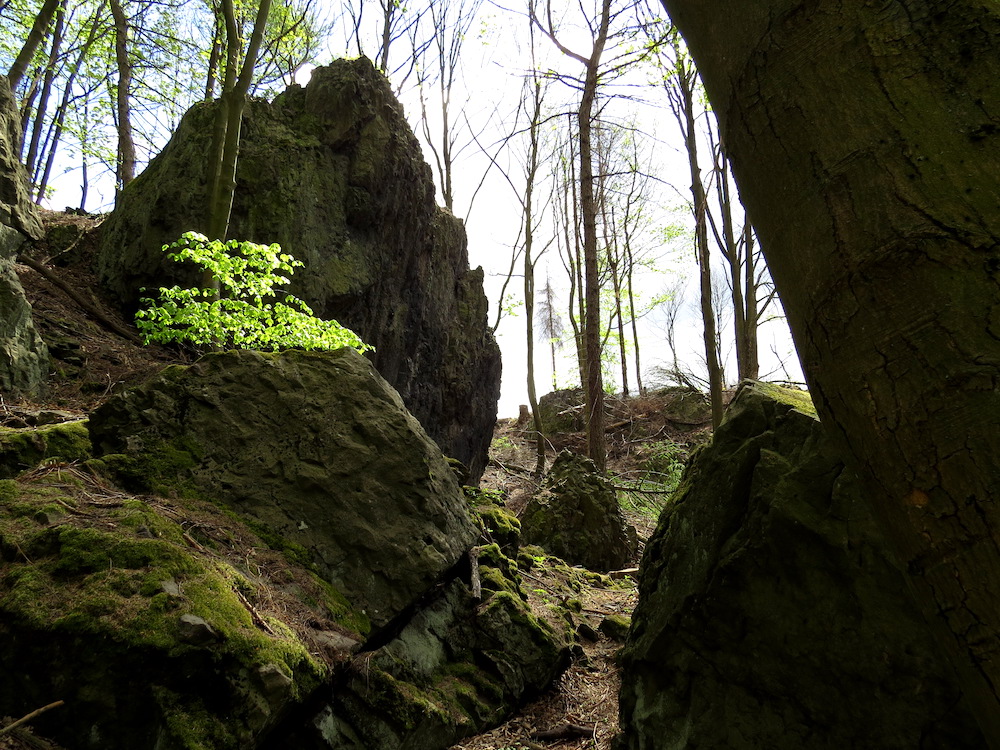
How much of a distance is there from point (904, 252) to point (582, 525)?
7.57 metres

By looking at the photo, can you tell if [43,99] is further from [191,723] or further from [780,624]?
[780,624]

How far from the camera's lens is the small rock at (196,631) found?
2582 mm

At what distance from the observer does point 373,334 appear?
10906mm

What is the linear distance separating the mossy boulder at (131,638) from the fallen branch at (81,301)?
6.10m

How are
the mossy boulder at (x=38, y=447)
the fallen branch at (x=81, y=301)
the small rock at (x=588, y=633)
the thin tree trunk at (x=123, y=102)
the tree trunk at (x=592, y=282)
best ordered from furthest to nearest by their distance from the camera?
the thin tree trunk at (x=123, y=102), the tree trunk at (x=592, y=282), the fallen branch at (x=81, y=301), the small rock at (x=588, y=633), the mossy boulder at (x=38, y=447)

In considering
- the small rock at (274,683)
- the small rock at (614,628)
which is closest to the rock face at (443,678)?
the small rock at (274,683)

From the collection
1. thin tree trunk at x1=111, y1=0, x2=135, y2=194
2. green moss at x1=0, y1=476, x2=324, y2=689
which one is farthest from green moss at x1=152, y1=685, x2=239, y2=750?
thin tree trunk at x1=111, y1=0, x2=135, y2=194

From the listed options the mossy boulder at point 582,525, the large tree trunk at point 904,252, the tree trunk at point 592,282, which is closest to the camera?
the large tree trunk at point 904,252

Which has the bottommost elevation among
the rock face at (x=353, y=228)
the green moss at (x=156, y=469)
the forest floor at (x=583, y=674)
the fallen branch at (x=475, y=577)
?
the forest floor at (x=583, y=674)

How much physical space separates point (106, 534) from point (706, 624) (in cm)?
297

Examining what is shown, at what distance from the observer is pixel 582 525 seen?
812 cm

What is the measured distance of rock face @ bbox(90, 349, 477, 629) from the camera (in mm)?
3988

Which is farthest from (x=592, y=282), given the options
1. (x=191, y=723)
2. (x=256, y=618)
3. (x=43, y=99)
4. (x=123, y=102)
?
(x=43, y=99)

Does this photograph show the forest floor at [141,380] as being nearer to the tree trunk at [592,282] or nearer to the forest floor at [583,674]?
the forest floor at [583,674]
